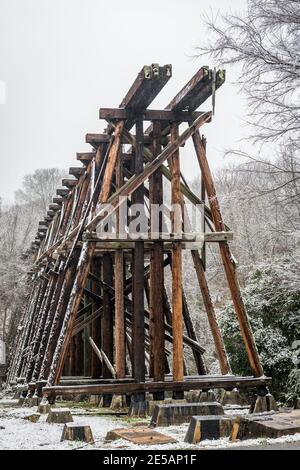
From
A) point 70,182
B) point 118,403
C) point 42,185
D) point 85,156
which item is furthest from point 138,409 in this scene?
point 42,185

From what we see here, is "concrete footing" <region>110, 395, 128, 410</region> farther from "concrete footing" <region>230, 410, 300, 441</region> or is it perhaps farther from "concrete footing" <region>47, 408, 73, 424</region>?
"concrete footing" <region>230, 410, 300, 441</region>

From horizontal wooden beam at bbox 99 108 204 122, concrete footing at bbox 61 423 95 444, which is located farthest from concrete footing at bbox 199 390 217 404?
horizontal wooden beam at bbox 99 108 204 122

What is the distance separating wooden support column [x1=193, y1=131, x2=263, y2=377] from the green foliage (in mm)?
3116

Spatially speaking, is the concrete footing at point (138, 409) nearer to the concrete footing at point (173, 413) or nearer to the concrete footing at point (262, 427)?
the concrete footing at point (173, 413)

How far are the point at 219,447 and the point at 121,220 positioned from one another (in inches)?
208

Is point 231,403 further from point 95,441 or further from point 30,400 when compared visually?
point 95,441

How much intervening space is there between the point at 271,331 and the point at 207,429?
8127 millimetres

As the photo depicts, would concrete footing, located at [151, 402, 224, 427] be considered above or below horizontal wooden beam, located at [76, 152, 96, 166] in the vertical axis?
below

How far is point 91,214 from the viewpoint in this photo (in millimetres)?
10430

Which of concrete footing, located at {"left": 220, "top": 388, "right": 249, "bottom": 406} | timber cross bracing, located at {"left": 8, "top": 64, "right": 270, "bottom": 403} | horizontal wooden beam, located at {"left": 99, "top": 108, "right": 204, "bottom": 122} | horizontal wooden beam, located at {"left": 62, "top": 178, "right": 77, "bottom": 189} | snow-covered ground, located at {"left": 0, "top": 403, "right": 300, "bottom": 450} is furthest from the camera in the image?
horizontal wooden beam, located at {"left": 62, "top": 178, "right": 77, "bottom": 189}

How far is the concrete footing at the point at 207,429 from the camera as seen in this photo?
597 centimetres

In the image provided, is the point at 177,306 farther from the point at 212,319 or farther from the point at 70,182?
the point at 70,182

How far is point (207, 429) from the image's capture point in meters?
6.03

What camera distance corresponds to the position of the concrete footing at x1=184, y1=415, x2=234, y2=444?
5969 millimetres
